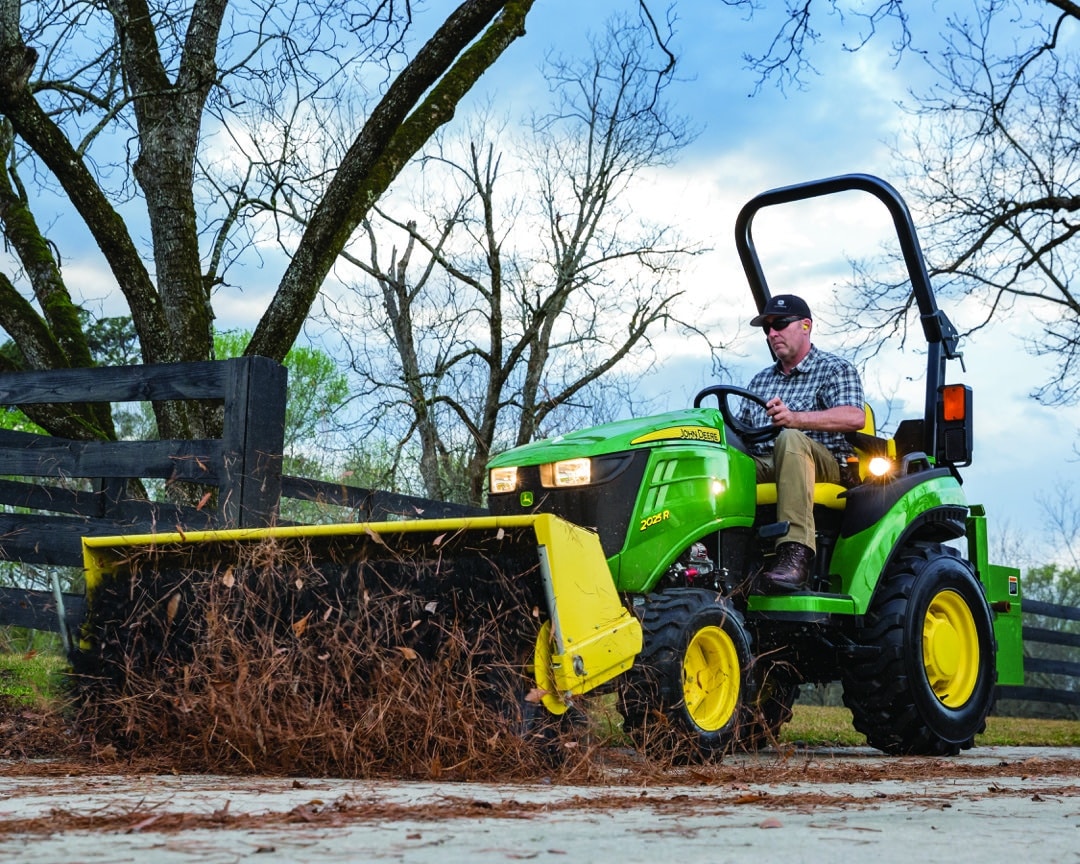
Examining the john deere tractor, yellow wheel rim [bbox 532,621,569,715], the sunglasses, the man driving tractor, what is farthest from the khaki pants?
yellow wheel rim [bbox 532,621,569,715]

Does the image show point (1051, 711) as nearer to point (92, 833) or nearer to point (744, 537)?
point (744, 537)

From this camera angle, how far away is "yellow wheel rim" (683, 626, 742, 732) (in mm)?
4734

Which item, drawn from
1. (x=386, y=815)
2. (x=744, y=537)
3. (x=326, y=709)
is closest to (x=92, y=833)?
(x=386, y=815)

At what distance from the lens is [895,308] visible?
15.6m

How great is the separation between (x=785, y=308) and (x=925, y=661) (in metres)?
1.92

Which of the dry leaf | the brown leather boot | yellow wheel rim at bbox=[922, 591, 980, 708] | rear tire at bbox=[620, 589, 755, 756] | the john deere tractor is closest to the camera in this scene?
the john deere tractor

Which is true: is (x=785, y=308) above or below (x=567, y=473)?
above

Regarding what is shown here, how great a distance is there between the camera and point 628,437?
511 cm

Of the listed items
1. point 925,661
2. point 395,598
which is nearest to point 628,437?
point 395,598

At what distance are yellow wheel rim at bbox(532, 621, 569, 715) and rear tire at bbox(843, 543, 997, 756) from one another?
2269 mm

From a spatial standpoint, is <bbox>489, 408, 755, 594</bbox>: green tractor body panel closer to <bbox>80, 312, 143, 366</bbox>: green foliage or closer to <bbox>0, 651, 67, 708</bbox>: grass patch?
<bbox>0, 651, 67, 708</bbox>: grass patch

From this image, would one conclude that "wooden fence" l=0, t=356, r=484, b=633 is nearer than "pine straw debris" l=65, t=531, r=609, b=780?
No

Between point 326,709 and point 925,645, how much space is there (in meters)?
3.33

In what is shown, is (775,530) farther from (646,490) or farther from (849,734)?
(849,734)
